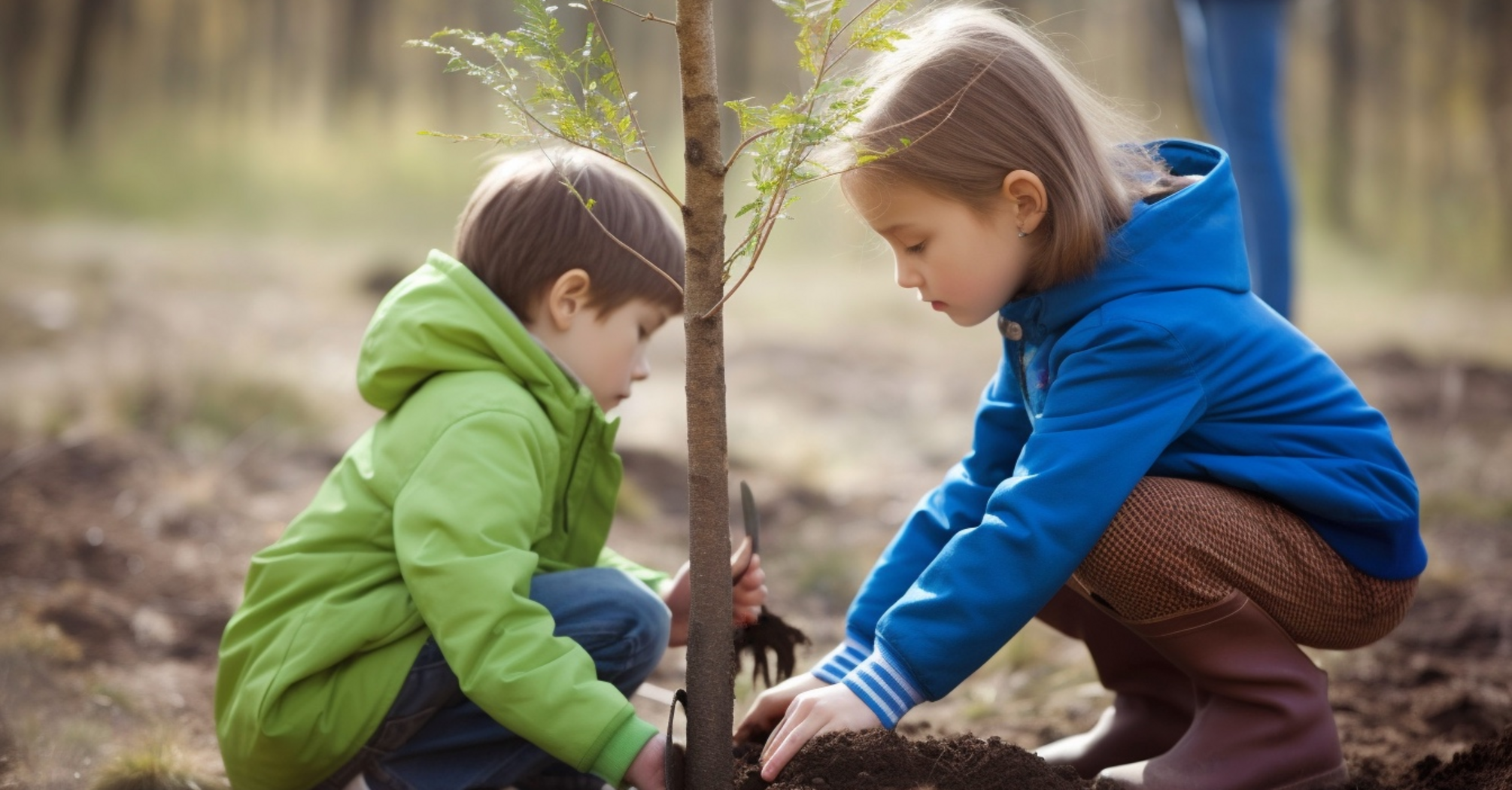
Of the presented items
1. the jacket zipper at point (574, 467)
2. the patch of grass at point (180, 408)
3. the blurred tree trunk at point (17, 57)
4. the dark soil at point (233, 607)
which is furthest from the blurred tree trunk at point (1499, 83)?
the blurred tree trunk at point (17, 57)

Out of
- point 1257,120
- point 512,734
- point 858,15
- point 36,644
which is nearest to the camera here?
point 858,15

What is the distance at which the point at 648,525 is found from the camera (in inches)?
164

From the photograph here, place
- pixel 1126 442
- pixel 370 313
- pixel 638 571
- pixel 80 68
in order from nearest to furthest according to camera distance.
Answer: pixel 1126 442
pixel 638 571
pixel 370 313
pixel 80 68

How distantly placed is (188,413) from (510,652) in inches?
Result: 127

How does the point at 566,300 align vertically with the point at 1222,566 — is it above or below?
above

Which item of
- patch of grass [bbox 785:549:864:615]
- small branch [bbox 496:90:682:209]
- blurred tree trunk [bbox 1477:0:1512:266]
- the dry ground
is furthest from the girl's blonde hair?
blurred tree trunk [bbox 1477:0:1512:266]

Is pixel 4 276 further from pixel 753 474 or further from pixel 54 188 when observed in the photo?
pixel 753 474

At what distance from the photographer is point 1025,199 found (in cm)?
202

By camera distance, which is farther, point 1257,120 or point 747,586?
point 1257,120

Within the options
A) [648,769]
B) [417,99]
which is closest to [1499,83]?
[417,99]

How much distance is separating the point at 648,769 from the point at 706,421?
50cm

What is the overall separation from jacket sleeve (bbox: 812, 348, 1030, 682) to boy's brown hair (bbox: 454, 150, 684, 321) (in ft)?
2.06

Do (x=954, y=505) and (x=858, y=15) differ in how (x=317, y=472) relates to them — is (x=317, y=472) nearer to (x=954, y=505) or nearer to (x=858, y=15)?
(x=954, y=505)

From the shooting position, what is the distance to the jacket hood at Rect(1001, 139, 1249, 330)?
199 cm
